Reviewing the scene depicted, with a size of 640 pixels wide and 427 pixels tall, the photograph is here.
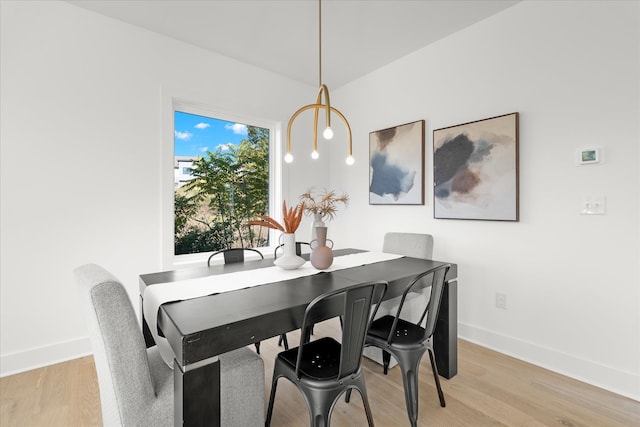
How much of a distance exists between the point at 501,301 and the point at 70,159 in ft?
11.8

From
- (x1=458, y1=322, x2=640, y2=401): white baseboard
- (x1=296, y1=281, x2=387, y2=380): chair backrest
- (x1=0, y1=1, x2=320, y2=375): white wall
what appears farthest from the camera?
(x1=0, y1=1, x2=320, y2=375): white wall

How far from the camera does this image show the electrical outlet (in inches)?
100

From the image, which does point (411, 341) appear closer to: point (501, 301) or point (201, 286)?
point (201, 286)

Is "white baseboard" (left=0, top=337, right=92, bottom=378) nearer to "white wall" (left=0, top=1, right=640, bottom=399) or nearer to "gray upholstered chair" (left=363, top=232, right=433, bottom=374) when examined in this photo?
"white wall" (left=0, top=1, right=640, bottom=399)

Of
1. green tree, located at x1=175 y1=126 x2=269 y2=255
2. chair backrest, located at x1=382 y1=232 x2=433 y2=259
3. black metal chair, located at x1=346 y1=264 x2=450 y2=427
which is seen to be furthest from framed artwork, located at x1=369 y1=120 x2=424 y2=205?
black metal chair, located at x1=346 y1=264 x2=450 y2=427

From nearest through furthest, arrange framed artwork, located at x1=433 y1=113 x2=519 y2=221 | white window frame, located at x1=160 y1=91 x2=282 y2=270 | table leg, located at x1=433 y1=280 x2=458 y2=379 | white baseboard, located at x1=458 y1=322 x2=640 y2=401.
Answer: white baseboard, located at x1=458 y1=322 x2=640 y2=401 < table leg, located at x1=433 y1=280 x2=458 y2=379 < framed artwork, located at x1=433 y1=113 x2=519 y2=221 < white window frame, located at x1=160 y1=91 x2=282 y2=270

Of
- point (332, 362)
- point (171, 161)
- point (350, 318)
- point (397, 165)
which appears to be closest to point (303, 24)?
point (397, 165)

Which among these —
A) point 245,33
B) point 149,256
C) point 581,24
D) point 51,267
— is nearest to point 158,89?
point 245,33

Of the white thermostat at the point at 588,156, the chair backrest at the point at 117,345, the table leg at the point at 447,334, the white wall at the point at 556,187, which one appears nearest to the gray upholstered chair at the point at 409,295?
the table leg at the point at 447,334

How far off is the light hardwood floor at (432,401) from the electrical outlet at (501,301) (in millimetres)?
429

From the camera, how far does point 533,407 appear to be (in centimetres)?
183

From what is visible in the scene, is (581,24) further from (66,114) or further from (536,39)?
(66,114)

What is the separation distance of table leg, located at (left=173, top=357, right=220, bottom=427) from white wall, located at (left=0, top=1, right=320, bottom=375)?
1.98 meters

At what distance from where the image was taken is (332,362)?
1.46 metres
